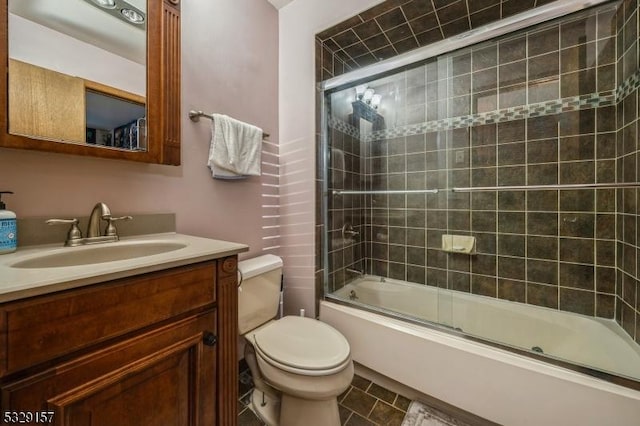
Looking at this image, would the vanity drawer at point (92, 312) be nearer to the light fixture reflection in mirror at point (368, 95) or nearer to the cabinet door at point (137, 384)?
the cabinet door at point (137, 384)

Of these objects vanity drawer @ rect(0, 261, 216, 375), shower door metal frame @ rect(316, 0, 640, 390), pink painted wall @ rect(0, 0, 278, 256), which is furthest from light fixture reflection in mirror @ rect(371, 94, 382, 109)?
vanity drawer @ rect(0, 261, 216, 375)

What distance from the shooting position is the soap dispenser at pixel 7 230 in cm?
72

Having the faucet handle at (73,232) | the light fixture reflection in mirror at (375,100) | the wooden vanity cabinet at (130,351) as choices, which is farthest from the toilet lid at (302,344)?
the light fixture reflection in mirror at (375,100)

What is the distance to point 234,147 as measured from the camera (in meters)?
1.33

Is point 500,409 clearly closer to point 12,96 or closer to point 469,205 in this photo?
point 469,205

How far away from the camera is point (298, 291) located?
166cm

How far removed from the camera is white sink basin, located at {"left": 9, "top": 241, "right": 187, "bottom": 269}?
748 millimetres

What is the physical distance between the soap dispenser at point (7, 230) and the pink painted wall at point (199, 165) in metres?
0.10

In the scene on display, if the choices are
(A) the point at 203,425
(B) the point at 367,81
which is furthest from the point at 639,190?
→ (A) the point at 203,425

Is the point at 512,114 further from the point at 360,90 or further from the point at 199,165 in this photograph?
the point at 199,165

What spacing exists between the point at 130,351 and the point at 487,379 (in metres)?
1.35

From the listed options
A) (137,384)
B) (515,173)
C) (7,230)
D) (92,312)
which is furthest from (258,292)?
(515,173)

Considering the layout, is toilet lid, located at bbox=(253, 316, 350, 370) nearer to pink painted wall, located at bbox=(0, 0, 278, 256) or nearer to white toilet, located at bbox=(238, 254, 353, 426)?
white toilet, located at bbox=(238, 254, 353, 426)

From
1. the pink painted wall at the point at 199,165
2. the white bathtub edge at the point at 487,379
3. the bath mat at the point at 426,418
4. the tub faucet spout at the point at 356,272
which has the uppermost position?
the pink painted wall at the point at 199,165
